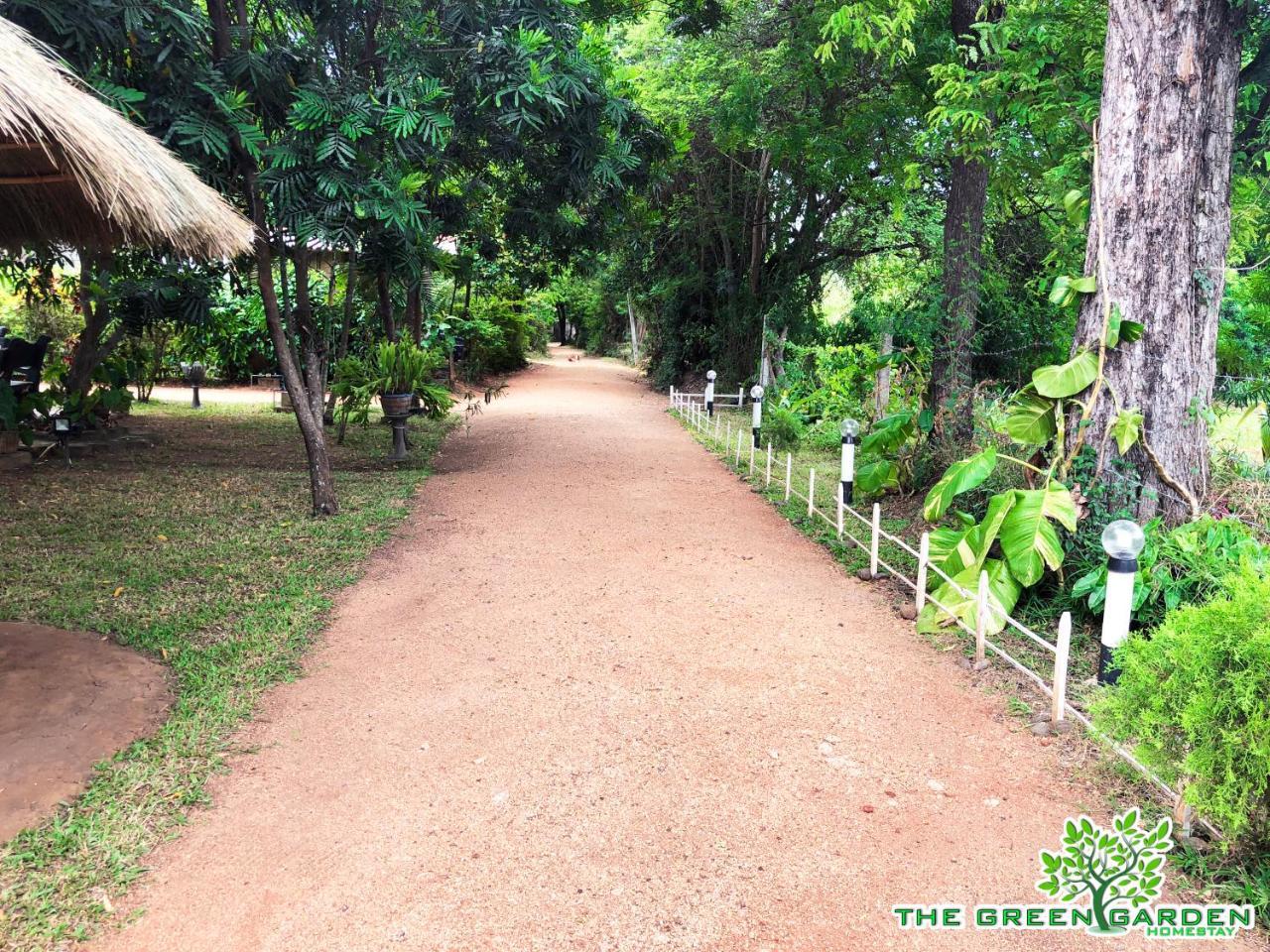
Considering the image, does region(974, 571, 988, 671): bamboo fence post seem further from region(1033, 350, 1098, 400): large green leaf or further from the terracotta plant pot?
the terracotta plant pot

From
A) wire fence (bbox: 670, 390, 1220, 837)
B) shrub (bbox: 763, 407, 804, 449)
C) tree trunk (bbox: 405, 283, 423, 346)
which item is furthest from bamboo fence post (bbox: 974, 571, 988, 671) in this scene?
tree trunk (bbox: 405, 283, 423, 346)

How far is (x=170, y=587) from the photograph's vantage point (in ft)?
19.4

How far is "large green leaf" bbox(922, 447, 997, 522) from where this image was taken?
18.7 ft

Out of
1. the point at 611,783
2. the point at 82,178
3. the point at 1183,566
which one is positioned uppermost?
the point at 82,178

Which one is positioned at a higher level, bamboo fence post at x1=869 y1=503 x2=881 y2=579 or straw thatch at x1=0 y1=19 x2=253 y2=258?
straw thatch at x1=0 y1=19 x2=253 y2=258

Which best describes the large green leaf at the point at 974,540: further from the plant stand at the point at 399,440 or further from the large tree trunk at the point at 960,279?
the plant stand at the point at 399,440

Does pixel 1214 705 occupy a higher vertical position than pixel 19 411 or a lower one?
lower

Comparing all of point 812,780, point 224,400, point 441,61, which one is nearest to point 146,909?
point 812,780

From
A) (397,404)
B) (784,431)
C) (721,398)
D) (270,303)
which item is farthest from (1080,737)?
Result: (721,398)

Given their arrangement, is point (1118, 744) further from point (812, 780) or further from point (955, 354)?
point (955, 354)

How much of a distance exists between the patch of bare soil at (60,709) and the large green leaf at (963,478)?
4778mm

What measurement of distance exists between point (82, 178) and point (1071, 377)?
5.80m

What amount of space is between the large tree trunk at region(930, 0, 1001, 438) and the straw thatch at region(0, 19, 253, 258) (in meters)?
6.19

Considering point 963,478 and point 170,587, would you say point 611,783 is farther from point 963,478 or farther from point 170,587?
point 170,587
